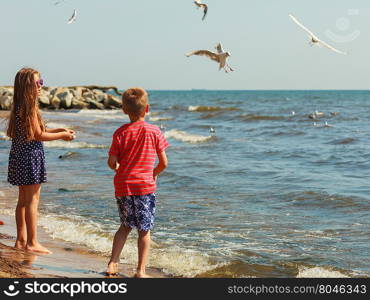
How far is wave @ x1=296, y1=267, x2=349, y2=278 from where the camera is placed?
5645 millimetres

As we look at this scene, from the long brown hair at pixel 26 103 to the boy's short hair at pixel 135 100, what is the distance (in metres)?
0.99

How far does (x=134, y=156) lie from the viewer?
15.3ft

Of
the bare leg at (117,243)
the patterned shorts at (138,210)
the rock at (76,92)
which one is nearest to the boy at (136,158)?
the patterned shorts at (138,210)

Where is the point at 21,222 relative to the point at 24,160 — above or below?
below

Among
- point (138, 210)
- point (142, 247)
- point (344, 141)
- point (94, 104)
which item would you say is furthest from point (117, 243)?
point (94, 104)

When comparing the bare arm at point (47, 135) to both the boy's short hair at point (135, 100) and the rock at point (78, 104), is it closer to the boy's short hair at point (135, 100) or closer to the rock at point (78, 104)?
the boy's short hair at point (135, 100)

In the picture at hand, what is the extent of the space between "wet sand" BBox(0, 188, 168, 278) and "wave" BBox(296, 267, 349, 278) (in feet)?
4.36

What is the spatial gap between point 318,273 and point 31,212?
2639 mm

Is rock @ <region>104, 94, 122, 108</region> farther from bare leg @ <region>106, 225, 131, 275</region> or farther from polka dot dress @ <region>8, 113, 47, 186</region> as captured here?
bare leg @ <region>106, 225, 131, 275</region>

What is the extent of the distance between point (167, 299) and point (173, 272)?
1626 mm

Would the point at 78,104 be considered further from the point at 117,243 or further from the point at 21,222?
the point at 117,243

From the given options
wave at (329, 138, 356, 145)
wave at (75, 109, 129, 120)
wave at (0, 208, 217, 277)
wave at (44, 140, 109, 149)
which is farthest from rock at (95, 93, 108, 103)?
wave at (0, 208, 217, 277)

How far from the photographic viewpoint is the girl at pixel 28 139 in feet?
17.1

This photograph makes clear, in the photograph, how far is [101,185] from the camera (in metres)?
10.8
